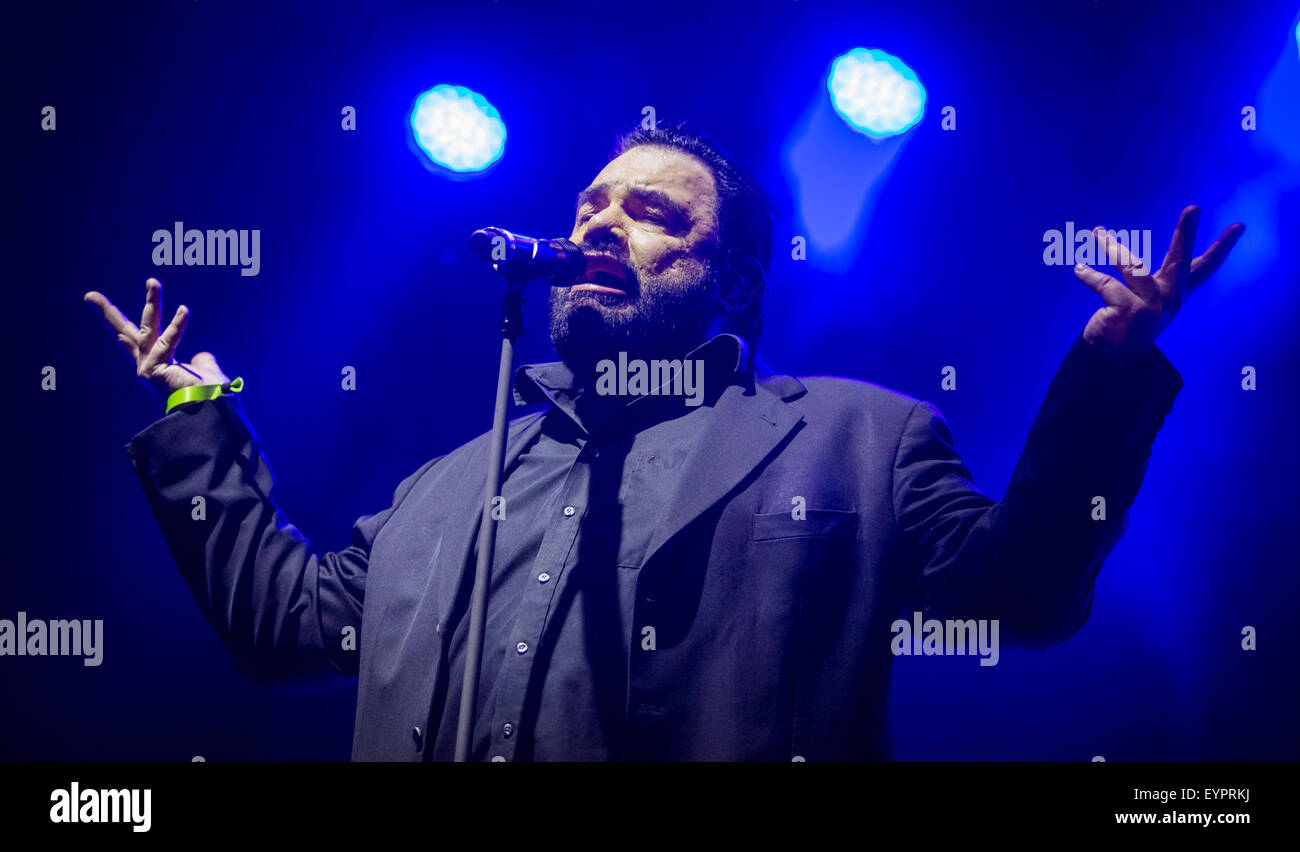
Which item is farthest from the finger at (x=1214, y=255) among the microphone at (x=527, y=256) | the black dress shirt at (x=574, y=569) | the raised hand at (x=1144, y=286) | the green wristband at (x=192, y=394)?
the green wristband at (x=192, y=394)

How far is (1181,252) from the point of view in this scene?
1.69 meters

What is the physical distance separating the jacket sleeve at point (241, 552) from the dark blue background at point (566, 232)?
0.24m

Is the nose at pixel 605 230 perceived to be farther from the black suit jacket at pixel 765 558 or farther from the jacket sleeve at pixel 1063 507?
the jacket sleeve at pixel 1063 507

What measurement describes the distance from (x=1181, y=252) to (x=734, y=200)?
1.30 meters

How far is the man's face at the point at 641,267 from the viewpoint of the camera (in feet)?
8.14

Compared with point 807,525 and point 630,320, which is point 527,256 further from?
point 807,525

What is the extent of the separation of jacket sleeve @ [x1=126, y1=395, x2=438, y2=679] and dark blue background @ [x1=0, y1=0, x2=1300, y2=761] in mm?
237

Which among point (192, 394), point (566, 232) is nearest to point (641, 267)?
point (566, 232)

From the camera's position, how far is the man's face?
2480mm

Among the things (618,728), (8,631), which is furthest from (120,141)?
(618,728)

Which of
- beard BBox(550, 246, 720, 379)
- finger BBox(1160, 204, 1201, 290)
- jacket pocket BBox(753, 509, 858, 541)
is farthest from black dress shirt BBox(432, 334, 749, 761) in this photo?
finger BBox(1160, 204, 1201, 290)

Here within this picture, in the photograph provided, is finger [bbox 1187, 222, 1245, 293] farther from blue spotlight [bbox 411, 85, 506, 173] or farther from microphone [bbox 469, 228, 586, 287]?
blue spotlight [bbox 411, 85, 506, 173]

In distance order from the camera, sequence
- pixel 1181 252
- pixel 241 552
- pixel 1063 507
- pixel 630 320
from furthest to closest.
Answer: pixel 630 320, pixel 241 552, pixel 1063 507, pixel 1181 252
